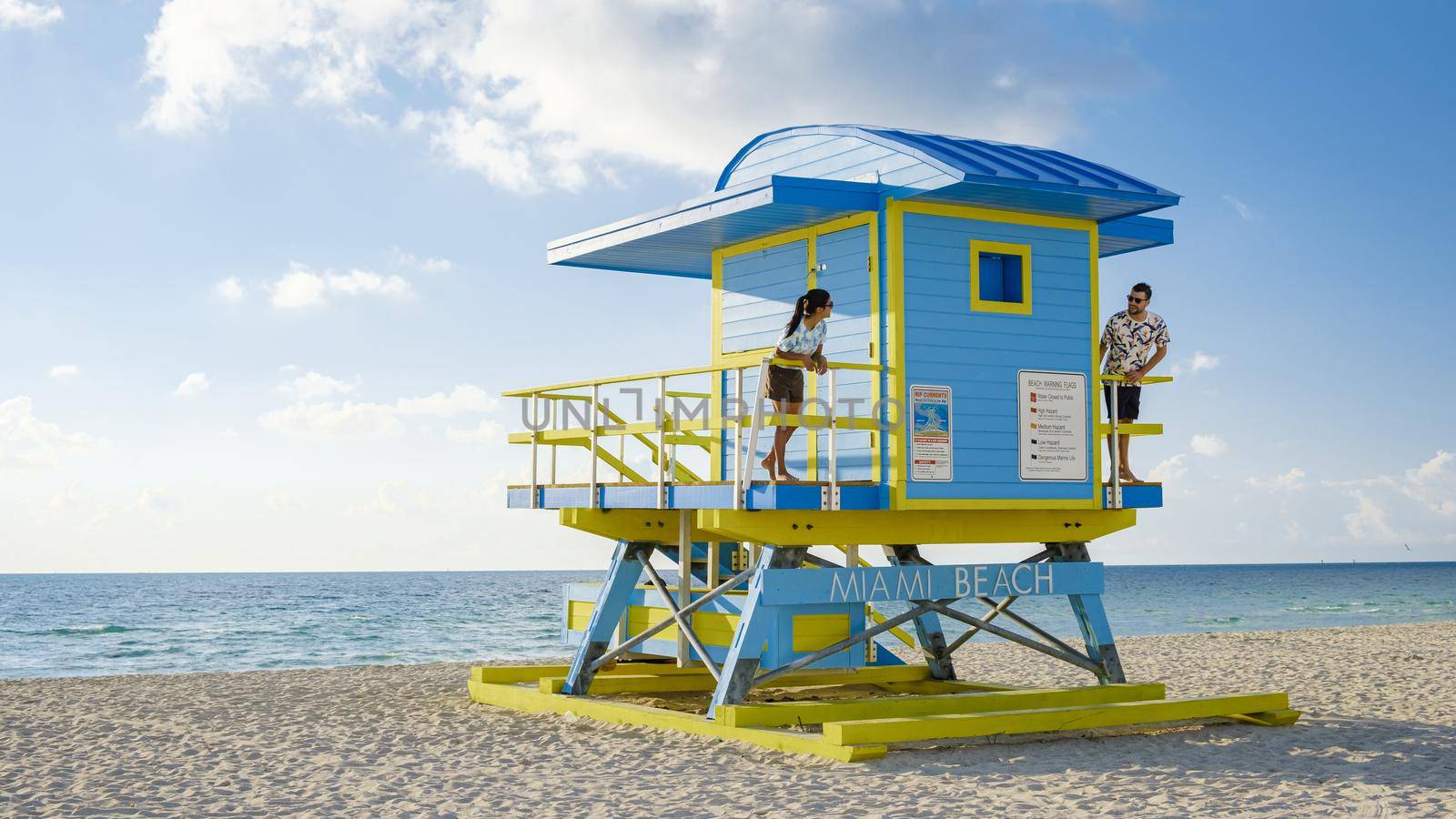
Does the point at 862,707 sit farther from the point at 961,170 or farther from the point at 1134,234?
the point at 1134,234

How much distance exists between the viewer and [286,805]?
934cm

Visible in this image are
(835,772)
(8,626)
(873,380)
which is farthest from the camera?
(8,626)

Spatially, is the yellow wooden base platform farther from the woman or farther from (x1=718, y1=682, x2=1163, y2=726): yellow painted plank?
the woman

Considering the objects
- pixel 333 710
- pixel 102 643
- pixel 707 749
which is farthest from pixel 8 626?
pixel 707 749

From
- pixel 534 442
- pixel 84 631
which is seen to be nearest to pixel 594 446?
pixel 534 442

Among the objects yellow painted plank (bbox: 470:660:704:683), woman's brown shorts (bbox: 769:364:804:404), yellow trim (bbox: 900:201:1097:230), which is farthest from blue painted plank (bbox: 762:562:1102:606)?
yellow painted plank (bbox: 470:660:704:683)

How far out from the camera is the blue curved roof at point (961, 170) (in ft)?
37.5

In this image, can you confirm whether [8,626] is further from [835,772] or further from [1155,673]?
[835,772]

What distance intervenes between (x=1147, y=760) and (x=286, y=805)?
20.6 feet

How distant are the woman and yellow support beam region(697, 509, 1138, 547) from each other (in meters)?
0.41

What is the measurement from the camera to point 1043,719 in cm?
1158

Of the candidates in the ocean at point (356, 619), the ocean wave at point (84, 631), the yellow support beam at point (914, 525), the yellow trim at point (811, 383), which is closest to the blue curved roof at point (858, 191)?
the yellow trim at point (811, 383)

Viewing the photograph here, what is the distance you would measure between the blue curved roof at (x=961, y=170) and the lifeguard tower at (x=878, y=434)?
29mm

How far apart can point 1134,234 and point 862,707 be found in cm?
528
